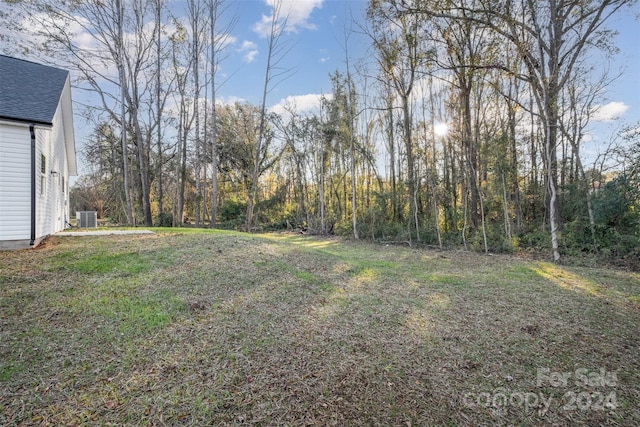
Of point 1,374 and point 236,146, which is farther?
point 236,146

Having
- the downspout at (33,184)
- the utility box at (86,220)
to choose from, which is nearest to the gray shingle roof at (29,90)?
the downspout at (33,184)

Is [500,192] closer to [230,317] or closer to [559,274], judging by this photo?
[559,274]

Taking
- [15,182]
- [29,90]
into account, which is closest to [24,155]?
[15,182]

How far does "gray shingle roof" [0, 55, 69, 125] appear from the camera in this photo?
585 cm

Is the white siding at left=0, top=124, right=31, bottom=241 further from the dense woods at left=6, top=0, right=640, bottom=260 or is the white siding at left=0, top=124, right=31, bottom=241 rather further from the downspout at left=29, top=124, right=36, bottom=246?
the dense woods at left=6, top=0, right=640, bottom=260

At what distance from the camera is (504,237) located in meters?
8.05

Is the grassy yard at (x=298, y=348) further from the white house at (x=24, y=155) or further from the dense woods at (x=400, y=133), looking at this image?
the dense woods at (x=400, y=133)

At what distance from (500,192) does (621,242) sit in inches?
117

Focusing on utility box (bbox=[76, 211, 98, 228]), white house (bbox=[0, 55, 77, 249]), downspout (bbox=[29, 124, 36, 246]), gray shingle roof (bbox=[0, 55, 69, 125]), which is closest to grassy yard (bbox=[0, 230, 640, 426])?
downspout (bbox=[29, 124, 36, 246])

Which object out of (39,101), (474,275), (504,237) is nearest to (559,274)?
(474,275)

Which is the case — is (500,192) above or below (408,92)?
below

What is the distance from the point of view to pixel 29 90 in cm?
677

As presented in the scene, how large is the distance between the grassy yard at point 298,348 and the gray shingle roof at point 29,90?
3298mm

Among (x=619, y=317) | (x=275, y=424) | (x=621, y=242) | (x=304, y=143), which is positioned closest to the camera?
(x=275, y=424)
